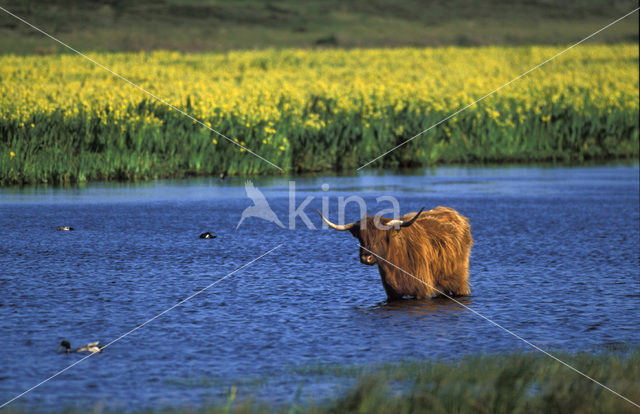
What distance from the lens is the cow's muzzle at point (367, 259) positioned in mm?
9867

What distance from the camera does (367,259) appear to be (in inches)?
389

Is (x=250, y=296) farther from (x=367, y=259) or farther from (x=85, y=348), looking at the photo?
(x=85, y=348)

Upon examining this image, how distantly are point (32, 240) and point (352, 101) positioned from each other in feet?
51.2

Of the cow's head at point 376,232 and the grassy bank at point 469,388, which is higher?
the cow's head at point 376,232

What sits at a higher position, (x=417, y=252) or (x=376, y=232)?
(x=376, y=232)

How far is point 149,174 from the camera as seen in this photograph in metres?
22.4

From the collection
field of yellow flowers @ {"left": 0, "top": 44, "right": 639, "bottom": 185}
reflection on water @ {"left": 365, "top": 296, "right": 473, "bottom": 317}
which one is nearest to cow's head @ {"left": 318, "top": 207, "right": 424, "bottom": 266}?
reflection on water @ {"left": 365, "top": 296, "right": 473, "bottom": 317}

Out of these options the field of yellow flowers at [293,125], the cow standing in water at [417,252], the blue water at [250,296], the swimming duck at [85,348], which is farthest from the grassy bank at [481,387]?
the field of yellow flowers at [293,125]

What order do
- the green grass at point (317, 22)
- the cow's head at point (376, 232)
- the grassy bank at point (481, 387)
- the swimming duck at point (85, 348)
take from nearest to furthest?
the grassy bank at point (481, 387) → the swimming duck at point (85, 348) → the cow's head at point (376, 232) → the green grass at point (317, 22)

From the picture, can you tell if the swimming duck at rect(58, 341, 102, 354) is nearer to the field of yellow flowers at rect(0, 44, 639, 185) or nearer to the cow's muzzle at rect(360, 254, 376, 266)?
the cow's muzzle at rect(360, 254, 376, 266)

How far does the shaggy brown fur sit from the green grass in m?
75.1

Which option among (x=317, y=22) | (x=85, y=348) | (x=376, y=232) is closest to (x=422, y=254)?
(x=376, y=232)

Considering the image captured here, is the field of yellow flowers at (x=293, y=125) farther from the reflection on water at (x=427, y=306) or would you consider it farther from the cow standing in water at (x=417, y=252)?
the reflection on water at (x=427, y=306)

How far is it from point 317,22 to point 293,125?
9349 centimetres
